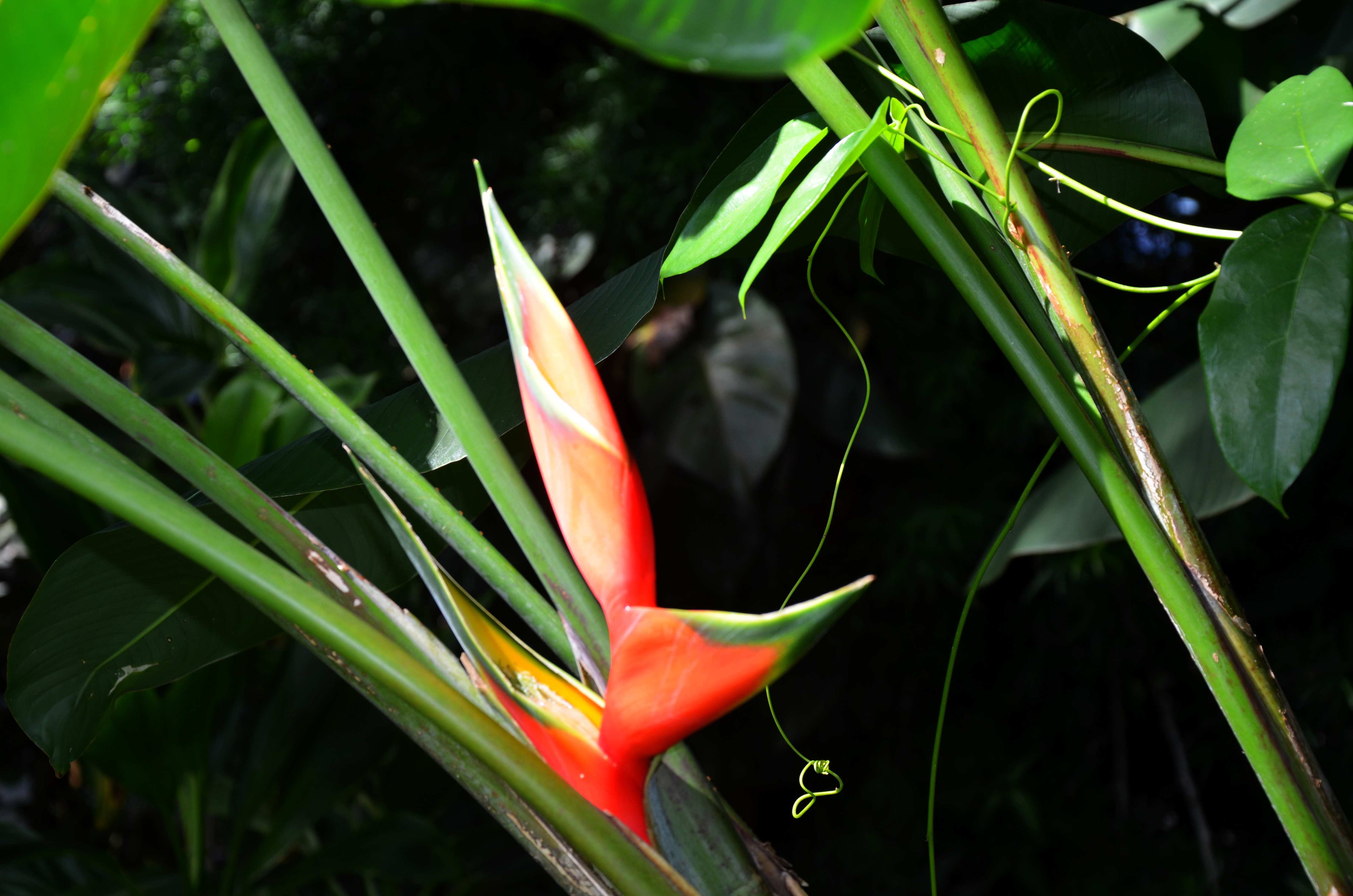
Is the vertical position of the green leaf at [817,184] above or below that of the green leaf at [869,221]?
above

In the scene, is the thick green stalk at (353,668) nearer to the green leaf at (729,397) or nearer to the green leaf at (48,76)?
the green leaf at (48,76)

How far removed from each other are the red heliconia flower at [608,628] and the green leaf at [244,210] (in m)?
0.85

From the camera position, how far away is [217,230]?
0.96 metres

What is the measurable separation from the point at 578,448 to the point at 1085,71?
25 cm

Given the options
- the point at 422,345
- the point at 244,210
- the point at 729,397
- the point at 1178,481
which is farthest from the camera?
the point at 244,210

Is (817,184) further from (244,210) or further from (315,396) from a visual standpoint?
(244,210)

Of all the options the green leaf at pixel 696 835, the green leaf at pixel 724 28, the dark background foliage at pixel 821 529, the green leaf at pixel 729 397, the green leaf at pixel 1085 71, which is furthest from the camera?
the dark background foliage at pixel 821 529

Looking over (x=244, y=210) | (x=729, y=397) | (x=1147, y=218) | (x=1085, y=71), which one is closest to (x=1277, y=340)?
(x=1147, y=218)

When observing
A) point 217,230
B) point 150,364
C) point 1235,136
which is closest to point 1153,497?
point 1235,136

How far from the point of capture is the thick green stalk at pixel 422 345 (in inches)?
8.0

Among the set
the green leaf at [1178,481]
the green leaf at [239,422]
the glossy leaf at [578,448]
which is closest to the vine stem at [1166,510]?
the glossy leaf at [578,448]

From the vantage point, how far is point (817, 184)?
190 millimetres

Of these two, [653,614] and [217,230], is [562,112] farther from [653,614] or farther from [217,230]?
[653,614]

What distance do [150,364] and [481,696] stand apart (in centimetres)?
82
